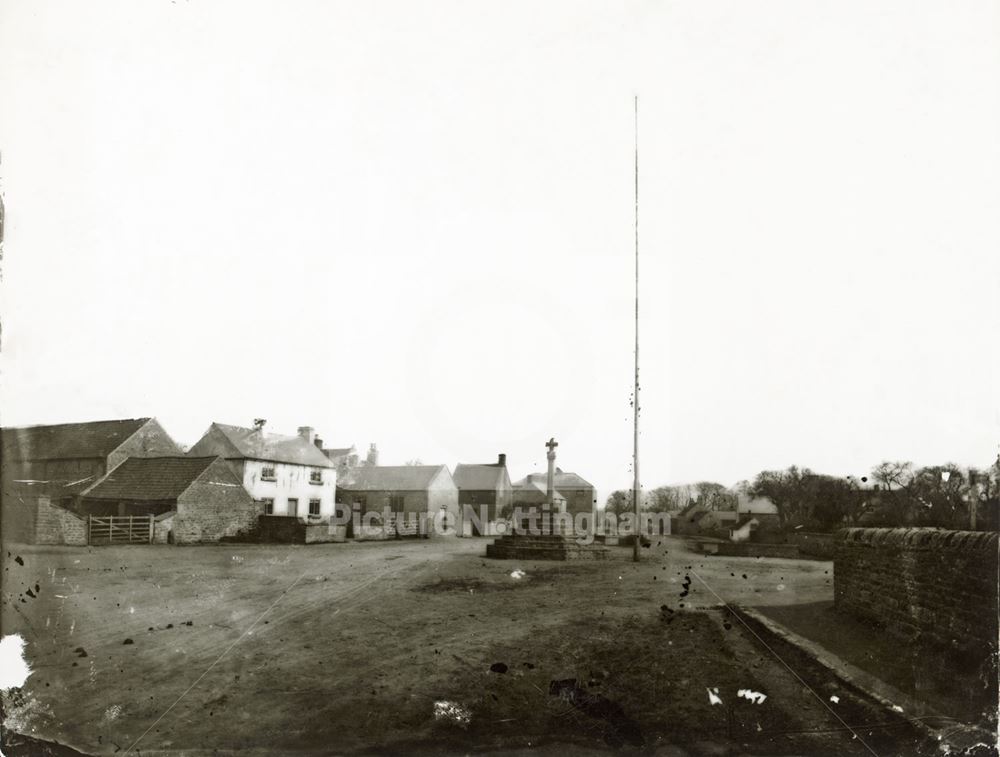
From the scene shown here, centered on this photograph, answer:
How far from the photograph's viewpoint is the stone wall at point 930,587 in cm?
596

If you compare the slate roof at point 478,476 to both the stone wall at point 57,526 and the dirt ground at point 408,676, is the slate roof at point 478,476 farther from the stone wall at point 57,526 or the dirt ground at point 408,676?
the dirt ground at point 408,676

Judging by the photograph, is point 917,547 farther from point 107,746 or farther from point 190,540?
point 190,540

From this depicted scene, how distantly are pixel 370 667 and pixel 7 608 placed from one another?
4666 mm

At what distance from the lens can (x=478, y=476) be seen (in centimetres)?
5888

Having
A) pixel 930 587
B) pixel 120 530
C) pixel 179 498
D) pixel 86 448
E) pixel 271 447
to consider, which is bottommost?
pixel 120 530

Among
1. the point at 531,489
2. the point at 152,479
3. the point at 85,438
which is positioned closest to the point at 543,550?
the point at 152,479

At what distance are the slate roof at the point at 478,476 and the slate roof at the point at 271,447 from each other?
1878 centimetres

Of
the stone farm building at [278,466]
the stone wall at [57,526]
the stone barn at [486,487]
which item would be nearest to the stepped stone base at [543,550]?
the stone wall at [57,526]

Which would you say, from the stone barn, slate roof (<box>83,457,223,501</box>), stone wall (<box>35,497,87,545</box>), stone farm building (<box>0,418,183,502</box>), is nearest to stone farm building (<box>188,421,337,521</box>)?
stone farm building (<box>0,418,183,502</box>)

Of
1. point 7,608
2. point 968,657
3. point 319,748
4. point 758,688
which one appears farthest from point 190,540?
point 968,657

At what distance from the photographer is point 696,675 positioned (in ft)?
22.8

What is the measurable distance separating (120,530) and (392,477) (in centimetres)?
2861

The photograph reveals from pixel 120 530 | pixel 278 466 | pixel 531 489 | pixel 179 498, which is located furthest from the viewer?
pixel 531 489

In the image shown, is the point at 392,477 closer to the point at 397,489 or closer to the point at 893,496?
the point at 397,489
